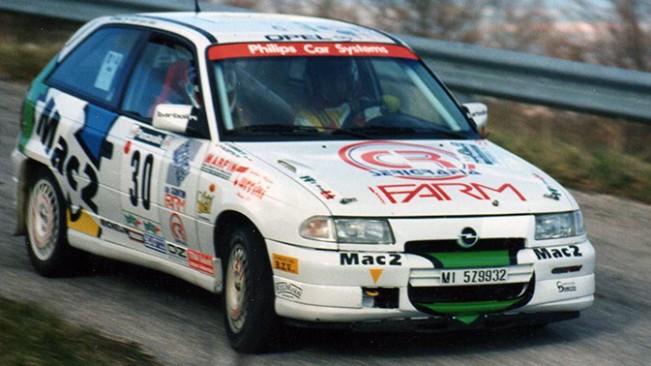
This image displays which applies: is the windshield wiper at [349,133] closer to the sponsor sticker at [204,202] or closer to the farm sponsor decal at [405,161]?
the farm sponsor decal at [405,161]

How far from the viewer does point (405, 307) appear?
247 inches

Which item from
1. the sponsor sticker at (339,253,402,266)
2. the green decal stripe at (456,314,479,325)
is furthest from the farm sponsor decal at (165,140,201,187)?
the green decal stripe at (456,314,479,325)

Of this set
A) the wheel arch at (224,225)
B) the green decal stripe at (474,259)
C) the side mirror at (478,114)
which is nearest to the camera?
the green decal stripe at (474,259)

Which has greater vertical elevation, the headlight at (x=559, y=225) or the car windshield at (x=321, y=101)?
the car windshield at (x=321, y=101)

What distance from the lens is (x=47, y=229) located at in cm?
845

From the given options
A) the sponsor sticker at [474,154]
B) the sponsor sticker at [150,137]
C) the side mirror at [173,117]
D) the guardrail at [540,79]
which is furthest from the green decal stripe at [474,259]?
the guardrail at [540,79]

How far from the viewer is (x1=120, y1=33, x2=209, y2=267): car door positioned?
23.4ft

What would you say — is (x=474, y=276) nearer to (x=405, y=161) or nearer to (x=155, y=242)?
(x=405, y=161)

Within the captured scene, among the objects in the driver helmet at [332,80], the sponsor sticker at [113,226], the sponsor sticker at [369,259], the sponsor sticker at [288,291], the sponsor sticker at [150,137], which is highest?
the driver helmet at [332,80]

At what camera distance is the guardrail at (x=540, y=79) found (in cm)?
1132

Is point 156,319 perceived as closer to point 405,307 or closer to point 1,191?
point 405,307

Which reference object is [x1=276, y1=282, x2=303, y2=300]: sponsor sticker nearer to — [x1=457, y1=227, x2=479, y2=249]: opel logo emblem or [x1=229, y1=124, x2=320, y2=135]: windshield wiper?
[x1=457, y1=227, x2=479, y2=249]: opel logo emblem

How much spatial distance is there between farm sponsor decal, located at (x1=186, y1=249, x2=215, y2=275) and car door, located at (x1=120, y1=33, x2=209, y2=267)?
36 mm

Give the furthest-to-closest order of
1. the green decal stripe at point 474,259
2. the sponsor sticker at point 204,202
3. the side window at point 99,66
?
the side window at point 99,66 < the sponsor sticker at point 204,202 < the green decal stripe at point 474,259
